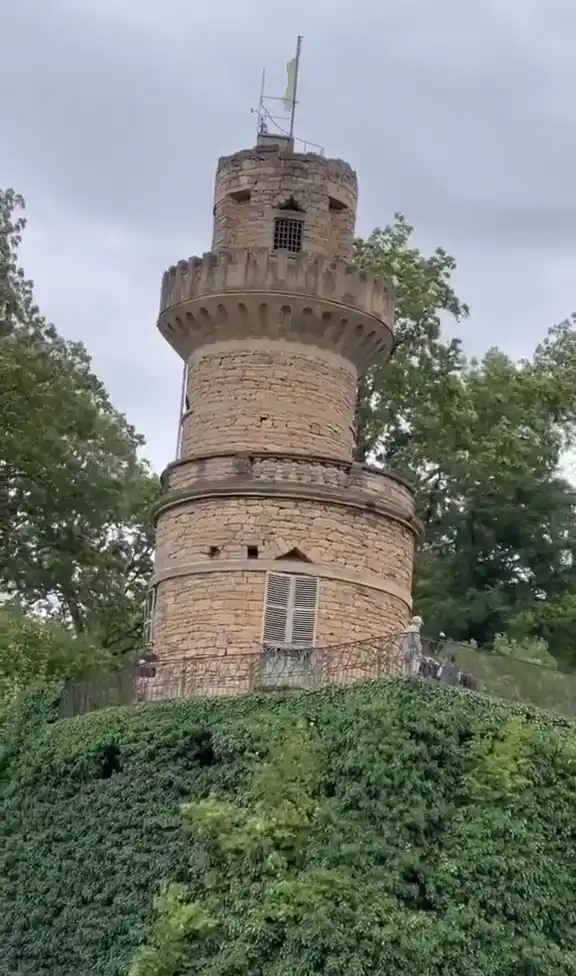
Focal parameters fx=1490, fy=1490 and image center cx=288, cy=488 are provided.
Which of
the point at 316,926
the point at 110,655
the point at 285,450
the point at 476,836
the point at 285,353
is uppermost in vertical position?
the point at 285,353

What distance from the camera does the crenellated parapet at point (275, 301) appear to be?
2622cm

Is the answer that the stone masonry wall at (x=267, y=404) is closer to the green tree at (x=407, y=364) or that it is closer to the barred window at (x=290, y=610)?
the barred window at (x=290, y=610)

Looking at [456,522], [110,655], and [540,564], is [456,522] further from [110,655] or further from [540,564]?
[110,655]

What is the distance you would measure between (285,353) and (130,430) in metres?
15.4

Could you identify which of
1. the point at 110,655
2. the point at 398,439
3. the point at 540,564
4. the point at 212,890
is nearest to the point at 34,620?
the point at 110,655

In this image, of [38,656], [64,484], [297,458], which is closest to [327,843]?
[297,458]

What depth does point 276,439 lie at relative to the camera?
2595 cm

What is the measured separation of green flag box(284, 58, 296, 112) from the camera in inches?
1167

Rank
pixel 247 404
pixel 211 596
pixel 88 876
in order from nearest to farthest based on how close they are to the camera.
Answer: pixel 88 876
pixel 211 596
pixel 247 404

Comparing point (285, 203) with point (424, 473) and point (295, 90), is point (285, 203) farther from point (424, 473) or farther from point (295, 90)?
point (424, 473)

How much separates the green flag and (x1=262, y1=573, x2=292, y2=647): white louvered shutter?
10.5 m

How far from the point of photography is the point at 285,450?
84.6ft

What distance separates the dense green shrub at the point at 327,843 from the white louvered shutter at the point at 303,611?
2.32 metres

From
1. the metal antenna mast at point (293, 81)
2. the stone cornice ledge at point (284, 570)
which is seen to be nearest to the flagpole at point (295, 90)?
the metal antenna mast at point (293, 81)
